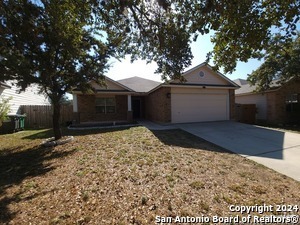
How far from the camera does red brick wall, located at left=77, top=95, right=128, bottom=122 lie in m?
15.3

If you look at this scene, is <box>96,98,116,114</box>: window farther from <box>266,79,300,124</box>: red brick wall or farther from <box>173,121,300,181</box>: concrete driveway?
<box>266,79,300,124</box>: red brick wall

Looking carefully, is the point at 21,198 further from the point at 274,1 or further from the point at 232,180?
the point at 274,1

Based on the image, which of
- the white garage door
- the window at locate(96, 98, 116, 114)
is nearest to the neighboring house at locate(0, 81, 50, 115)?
the window at locate(96, 98, 116, 114)

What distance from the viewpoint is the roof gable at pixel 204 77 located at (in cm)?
1405

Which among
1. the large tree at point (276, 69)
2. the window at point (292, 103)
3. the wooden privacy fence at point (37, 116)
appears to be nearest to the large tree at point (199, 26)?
the large tree at point (276, 69)

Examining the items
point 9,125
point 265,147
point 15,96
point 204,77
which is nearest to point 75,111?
point 9,125

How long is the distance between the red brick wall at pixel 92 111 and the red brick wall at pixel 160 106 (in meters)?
2.78

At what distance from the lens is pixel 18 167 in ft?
18.4

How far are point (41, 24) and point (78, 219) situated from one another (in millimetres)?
6369

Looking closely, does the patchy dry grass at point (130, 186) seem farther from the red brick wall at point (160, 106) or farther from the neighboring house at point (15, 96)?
the neighboring house at point (15, 96)

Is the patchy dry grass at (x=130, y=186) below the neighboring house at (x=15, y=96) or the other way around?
below

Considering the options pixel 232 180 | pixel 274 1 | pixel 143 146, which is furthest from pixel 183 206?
pixel 274 1

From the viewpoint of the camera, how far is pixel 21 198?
3658 millimetres

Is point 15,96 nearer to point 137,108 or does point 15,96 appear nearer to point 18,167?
point 137,108
